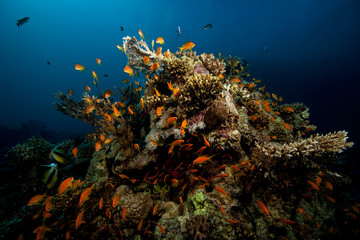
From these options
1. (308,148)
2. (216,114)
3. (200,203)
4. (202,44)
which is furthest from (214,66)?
(202,44)

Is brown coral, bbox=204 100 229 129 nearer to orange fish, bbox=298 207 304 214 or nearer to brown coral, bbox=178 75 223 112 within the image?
brown coral, bbox=178 75 223 112

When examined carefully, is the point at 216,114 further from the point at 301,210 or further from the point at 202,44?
the point at 202,44

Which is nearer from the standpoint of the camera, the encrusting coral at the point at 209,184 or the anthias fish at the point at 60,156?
the encrusting coral at the point at 209,184

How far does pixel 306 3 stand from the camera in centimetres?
4500

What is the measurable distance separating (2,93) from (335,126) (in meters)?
156

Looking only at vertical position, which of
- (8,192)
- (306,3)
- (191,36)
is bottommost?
(8,192)

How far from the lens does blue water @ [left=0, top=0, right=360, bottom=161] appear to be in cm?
3738

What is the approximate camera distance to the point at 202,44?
313ft

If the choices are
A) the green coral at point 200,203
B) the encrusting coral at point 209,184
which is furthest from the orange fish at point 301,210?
the green coral at point 200,203

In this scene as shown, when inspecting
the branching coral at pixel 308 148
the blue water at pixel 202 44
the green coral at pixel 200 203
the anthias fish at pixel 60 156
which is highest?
the blue water at pixel 202 44

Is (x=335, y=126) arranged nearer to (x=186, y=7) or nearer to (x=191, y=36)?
(x=186, y=7)

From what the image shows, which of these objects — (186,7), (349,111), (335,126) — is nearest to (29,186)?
(335,126)

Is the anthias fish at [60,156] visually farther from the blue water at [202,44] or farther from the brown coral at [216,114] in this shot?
the blue water at [202,44]

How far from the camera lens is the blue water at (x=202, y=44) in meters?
37.4
